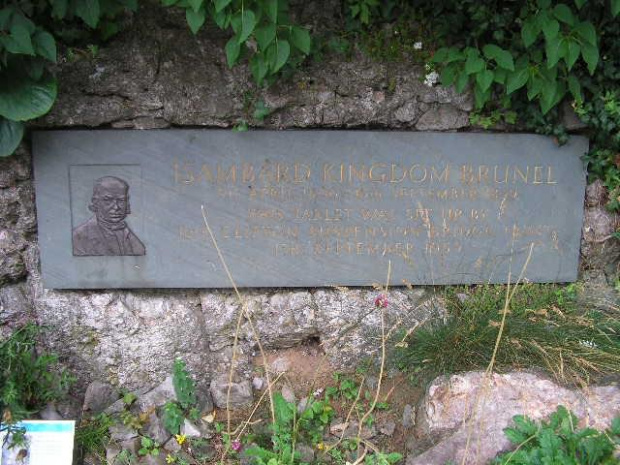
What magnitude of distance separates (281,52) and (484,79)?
3.06 ft

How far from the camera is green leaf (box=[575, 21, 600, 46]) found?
7.82ft

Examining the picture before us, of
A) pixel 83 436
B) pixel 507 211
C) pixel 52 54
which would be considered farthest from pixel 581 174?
pixel 83 436

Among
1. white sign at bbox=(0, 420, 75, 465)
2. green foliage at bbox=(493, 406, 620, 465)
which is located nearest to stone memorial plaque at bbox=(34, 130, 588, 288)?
white sign at bbox=(0, 420, 75, 465)

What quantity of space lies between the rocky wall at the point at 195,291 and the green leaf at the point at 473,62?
175mm

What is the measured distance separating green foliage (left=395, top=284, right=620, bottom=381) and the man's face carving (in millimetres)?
1509

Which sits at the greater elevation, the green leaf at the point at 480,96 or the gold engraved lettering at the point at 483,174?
the green leaf at the point at 480,96

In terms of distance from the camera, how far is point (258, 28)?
2338mm

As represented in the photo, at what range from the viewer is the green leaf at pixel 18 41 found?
2199mm

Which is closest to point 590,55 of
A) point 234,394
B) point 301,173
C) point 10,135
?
point 301,173

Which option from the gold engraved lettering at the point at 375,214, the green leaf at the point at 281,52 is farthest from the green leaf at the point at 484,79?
the green leaf at the point at 281,52

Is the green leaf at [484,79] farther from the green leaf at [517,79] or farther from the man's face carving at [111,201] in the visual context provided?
the man's face carving at [111,201]

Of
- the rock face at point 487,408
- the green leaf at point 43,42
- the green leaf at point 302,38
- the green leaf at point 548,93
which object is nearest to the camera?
the rock face at point 487,408

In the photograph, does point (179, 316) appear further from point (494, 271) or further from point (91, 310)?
point (494, 271)

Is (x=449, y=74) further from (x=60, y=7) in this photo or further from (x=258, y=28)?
(x=60, y=7)
